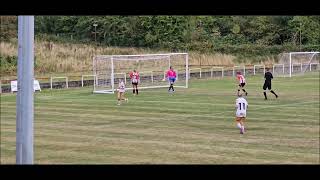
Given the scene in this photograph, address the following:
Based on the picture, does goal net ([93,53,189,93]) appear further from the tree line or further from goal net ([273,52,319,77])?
goal net ([273,52,319,77])

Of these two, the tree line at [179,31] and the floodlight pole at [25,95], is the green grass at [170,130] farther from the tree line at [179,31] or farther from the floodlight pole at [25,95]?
the tree line at [179,31]

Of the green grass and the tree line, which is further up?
the tree line

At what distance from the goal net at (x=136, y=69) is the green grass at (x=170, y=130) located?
685 cm

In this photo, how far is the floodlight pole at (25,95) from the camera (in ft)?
23.2

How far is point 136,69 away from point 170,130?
31.4m

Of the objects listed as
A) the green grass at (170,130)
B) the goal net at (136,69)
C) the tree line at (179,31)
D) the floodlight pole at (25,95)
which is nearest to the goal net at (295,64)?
the tree line at (179,31)

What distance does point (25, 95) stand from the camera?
7426 millimetres

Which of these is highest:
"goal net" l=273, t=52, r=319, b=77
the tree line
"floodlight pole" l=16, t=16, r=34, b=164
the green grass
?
the tree line

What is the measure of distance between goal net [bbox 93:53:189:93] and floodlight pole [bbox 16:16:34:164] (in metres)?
30.3

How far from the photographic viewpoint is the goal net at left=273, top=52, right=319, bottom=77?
55000mm

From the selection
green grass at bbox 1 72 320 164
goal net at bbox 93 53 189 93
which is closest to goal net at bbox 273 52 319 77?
goal net at bbox 93 53 189 93

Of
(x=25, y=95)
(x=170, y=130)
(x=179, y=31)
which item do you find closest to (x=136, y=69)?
(x=179, y=31)

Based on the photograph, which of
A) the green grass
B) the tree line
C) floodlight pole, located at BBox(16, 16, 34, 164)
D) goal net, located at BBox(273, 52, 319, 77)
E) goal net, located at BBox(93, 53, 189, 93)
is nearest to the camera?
floodlight pole, located at BBox(16, 16, 34, 164)
